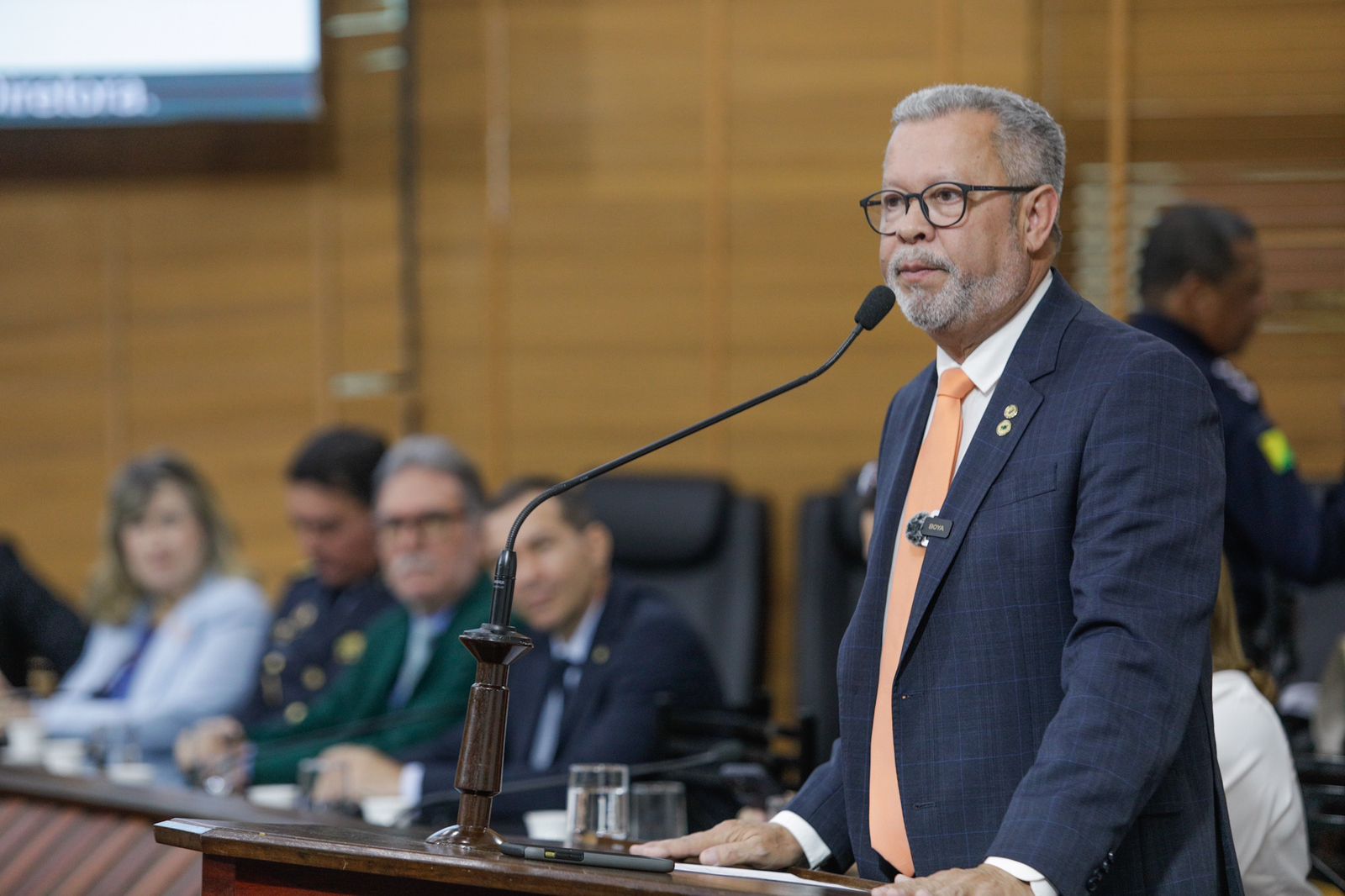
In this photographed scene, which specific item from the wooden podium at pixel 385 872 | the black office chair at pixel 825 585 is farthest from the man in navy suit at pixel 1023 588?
the black office chair at pixel 825 585

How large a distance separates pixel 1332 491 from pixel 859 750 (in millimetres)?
1927

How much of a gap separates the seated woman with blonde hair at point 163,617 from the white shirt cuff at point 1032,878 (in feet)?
9.42

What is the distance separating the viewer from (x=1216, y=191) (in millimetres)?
4000

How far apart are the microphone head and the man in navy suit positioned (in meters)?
0.03

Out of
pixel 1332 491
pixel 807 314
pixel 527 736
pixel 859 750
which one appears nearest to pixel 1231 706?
pixel 859 750

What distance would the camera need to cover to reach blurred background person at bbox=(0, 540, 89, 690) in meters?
4.58

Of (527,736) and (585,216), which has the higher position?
(585,216)

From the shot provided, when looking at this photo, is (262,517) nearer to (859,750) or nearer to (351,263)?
(351,263)

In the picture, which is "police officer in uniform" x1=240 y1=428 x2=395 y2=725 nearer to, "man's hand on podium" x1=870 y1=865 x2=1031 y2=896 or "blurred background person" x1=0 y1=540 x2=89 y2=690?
"blurred background person" x1=0 y1=540 x2=89 y2=690

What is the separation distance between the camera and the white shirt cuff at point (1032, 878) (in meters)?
1.31

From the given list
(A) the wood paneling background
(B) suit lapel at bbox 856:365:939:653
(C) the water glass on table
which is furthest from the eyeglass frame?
(B) suit lapel at bbox 856:365:939:653

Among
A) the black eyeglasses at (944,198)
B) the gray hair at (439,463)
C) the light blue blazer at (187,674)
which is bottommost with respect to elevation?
the light blue blazer at (187,674)

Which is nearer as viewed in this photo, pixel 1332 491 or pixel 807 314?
pixel 1332 491

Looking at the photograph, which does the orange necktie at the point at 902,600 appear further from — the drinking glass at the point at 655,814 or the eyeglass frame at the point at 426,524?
the eyeglass frame at the point at 426,524
